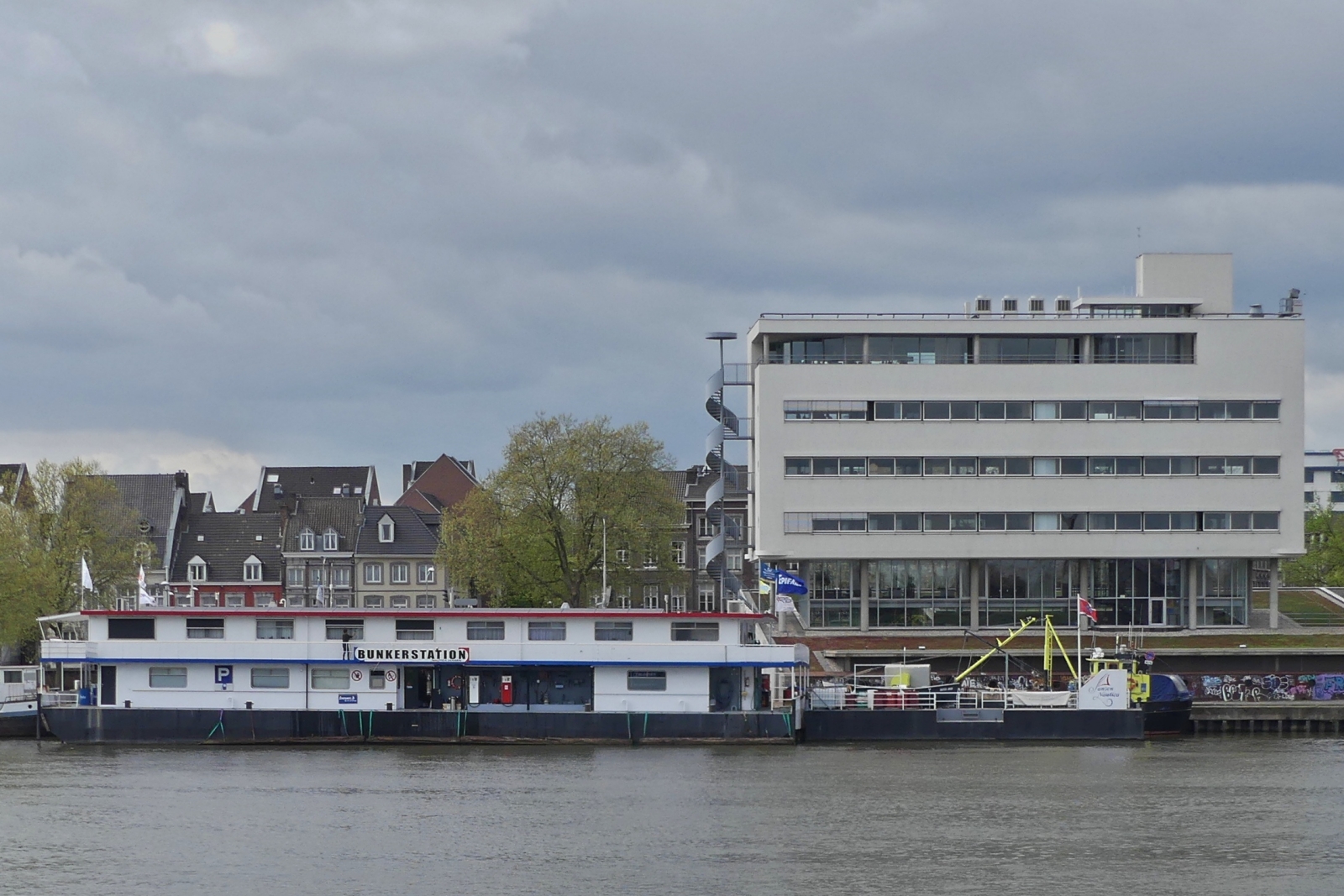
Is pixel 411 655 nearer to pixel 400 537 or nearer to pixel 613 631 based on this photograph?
pixel 613 631

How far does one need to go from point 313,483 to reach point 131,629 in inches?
3740

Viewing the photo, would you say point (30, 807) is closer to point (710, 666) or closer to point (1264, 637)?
point (710, 666)

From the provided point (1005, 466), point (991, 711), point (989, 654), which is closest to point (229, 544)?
point (1005, 466)

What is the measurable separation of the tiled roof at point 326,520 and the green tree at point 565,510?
31438 mm

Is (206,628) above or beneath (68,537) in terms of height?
beneath

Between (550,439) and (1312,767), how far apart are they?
53229 mm

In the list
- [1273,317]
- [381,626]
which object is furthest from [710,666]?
[1273,317]

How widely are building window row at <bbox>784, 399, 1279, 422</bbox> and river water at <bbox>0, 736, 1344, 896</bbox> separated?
29.0m

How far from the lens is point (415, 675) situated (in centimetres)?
7038

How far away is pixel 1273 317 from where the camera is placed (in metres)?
94.6

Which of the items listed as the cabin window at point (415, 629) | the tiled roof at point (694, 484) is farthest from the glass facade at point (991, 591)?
the tiled roof at point (694, 484)

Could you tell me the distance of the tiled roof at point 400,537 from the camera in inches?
5300

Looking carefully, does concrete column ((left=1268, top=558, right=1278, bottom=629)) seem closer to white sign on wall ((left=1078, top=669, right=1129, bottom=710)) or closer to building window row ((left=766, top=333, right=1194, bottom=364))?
building window row ((left=766, top=333, right=1194, bottom=364))

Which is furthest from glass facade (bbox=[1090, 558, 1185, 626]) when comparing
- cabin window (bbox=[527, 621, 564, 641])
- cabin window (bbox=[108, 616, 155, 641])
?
cabin window (bbox=[108, 616, 155, 641])
